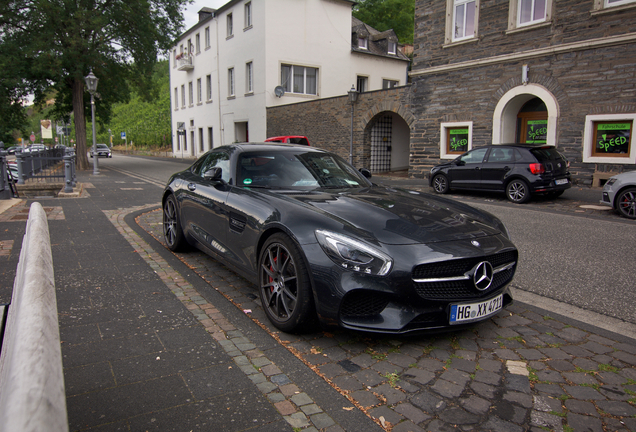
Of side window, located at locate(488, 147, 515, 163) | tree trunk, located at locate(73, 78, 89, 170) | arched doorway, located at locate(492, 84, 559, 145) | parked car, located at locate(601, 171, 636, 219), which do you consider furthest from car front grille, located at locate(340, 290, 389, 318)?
tree trunk, located at locate(73, 78, 89, 170)

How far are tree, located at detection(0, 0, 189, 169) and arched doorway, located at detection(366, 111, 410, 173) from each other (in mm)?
13521

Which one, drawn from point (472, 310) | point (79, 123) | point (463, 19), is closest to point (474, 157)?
point (463, 19)

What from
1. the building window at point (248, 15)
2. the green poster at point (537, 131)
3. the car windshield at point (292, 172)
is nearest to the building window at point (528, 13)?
the green poster at point (537, 131)

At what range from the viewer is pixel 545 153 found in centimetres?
1198

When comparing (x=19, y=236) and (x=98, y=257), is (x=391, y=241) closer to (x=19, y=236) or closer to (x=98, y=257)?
(x=98, y=257)

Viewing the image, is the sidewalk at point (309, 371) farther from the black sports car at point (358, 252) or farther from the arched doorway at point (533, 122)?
the arched doorway at point (533, 122)

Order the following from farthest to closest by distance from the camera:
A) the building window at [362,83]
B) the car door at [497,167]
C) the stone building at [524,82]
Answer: the building window at [362,83]
the stone building at [524,82]
the car door at [497,167]

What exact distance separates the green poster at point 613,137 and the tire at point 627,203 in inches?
193

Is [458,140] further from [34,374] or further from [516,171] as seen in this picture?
[34,374]

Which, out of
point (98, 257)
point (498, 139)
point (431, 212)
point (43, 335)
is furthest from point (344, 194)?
point (498, 139)

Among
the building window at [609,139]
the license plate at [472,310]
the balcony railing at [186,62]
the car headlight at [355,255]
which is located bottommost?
the license plate at [472,310]

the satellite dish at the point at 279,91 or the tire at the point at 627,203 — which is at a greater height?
the satellite dish at the point at 279,91

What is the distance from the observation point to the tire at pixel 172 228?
227 inches

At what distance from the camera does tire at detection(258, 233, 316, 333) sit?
126 inches
